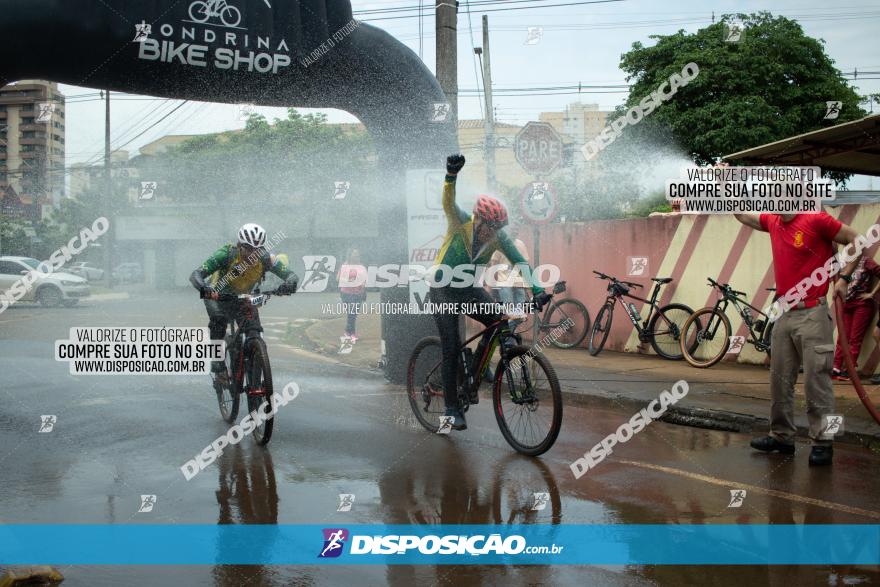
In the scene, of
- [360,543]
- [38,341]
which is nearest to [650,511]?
[360,543]

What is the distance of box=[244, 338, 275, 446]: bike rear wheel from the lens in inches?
277

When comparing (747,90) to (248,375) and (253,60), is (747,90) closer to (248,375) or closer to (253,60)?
(253,60)

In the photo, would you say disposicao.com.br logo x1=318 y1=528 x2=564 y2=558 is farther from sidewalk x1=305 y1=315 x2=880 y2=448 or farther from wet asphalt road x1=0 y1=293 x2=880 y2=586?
sidewalk x1=305 y1=315 x2=880 y2=448

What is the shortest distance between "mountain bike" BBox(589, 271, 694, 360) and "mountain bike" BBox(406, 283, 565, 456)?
543cm

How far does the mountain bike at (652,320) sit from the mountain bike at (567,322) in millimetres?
467

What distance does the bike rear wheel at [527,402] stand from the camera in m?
6.40

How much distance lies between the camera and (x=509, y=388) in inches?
268

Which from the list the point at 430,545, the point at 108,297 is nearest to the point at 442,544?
the point at 430,545

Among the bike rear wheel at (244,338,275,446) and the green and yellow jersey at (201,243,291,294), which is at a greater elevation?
the green and yellow jersey at (201,243,291,294)

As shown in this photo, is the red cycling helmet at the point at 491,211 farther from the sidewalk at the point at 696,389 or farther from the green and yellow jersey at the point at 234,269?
the sidewalk at the point at 696,389

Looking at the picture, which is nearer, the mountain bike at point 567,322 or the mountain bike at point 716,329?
the mountain bike at point 716,329

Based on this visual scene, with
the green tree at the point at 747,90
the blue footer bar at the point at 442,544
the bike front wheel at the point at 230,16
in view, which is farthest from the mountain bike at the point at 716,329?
the green tree at the point at 747,90

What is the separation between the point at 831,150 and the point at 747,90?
29651 mm

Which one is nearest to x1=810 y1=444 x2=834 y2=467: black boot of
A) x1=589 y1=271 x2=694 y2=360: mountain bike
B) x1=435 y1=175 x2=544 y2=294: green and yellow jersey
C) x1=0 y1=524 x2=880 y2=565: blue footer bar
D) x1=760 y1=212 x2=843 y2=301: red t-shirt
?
x1=760 y1=212 x2=843 y2=301: red t-shirt
